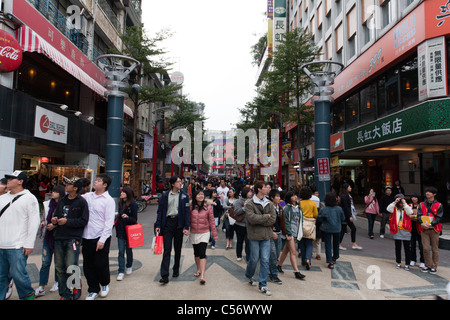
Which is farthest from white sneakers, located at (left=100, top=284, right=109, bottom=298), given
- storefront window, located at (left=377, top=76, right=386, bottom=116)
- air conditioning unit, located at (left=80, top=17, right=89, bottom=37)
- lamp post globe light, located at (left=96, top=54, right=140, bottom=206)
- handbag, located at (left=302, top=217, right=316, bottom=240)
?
air conditioning unit, located at (left=80, top=17, right=89, bottom=37)

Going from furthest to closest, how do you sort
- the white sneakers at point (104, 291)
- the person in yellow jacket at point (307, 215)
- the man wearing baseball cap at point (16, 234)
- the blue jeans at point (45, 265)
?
the person in yellow jacket at point (307, 215), the blue jeans at point (45, 265), the white sneakers at point (104, 291), the man wearing baseball cap at point (16, 234)

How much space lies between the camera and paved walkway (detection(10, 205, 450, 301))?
4730 mm

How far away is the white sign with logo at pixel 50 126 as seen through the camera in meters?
11.7

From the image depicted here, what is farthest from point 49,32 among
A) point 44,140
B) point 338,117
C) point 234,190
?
point 338,117

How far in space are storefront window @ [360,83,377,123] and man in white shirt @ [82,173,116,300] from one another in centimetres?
1525

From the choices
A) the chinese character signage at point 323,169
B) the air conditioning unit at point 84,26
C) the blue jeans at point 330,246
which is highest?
the air conditioning unit at point 84,26

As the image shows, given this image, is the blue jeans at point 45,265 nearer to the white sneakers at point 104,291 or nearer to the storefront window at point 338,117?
the white sneakers at point 104,291

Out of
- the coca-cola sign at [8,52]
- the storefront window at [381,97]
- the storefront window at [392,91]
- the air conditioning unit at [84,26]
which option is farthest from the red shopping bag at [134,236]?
the air conditioning unit at [84,26]

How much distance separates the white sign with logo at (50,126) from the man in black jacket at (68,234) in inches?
358

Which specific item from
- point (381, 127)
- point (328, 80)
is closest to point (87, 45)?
point (328, 80)

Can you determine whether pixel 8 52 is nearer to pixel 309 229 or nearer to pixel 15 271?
pixel 15 271

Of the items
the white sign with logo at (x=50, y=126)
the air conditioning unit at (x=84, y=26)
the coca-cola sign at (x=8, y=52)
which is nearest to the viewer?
the coca-cola sign at (x=8, y=52)

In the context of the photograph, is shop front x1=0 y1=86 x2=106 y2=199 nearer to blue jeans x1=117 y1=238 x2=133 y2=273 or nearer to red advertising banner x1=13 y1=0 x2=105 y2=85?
red advertising banner x1=13 y1=0 x2=105 y2=85

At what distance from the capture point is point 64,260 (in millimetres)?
4316
